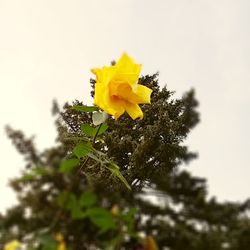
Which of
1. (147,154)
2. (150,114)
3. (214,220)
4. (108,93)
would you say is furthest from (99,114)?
(214,220)

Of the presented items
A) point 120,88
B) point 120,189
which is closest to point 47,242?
point 120,88

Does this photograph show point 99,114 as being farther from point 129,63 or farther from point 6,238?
point 6,238

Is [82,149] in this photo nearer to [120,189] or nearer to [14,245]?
[14,245]

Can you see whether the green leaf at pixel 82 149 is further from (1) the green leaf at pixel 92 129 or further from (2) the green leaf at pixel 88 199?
(2) the green leaf at pixel 88 199

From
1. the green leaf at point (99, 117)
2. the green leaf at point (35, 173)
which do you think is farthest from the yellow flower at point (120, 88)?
the green leaf at point (35, 173)

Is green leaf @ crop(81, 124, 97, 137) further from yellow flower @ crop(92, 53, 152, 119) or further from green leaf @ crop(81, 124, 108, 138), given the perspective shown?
yellow flower @ crop(92, 53, 152, 119)
